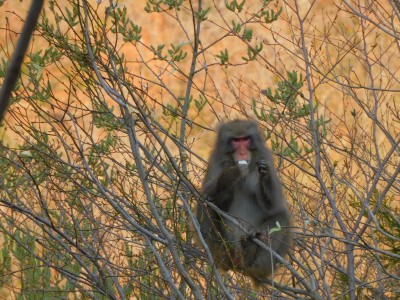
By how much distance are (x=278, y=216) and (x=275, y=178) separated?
0.84 feet

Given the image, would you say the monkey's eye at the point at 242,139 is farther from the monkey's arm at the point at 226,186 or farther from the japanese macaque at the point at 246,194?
the monkey's arm at the point at 226,186

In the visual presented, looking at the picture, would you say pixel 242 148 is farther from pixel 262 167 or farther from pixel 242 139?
pixel 262 167

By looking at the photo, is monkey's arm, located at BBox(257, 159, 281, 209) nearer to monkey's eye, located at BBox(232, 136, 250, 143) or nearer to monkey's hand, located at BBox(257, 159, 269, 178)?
monkey's hand, located at BBox(257, 159, 269, 178)

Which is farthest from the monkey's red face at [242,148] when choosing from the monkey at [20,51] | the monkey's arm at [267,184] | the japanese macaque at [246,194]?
the monkey at [20,51]

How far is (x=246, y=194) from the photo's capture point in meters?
5.45

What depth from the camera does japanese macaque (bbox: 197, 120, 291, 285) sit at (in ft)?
16.3

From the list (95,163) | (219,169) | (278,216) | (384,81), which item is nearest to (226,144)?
(219,169)

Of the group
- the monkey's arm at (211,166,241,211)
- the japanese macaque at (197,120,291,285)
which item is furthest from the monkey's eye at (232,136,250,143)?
the monkey's arm at (211,166,241,211)

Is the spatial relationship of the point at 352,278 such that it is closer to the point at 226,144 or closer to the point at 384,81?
the point at 226,144

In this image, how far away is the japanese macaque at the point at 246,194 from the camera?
495 cm

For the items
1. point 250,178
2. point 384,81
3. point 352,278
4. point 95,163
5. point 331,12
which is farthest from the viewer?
point 331,12

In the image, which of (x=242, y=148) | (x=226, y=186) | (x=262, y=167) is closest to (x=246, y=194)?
(x=226, y=186)

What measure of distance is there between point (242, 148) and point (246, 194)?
45cm

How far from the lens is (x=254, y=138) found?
5160 mm
